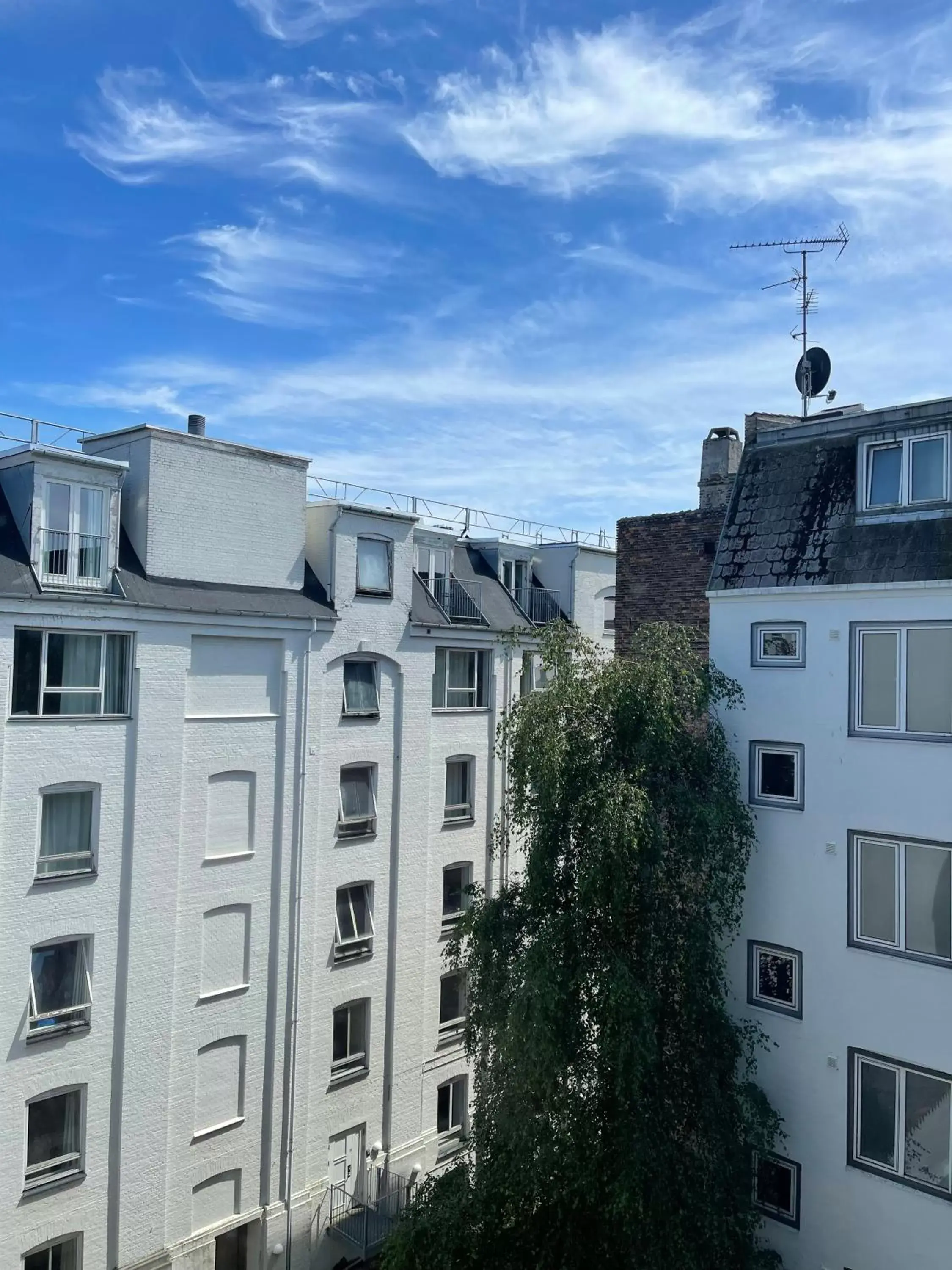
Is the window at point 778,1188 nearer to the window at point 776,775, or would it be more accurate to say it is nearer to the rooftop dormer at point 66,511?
the window at point 776,775

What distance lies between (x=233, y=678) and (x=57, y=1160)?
36.7ft

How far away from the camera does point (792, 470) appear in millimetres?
18391

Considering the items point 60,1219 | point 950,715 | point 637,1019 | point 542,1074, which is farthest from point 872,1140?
point 60,1219

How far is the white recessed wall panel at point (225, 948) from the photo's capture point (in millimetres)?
23094

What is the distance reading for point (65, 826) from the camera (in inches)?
808

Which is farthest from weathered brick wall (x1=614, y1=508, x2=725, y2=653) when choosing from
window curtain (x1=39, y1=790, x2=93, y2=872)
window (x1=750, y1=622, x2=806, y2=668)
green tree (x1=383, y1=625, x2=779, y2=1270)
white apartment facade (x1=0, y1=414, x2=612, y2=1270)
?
window curtain (x1=39, y1=790, x2=93, y2=872)

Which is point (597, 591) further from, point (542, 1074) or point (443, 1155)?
point (542, 1074)

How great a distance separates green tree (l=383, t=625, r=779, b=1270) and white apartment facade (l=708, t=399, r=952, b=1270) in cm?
82

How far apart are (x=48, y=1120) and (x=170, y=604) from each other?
452 inches

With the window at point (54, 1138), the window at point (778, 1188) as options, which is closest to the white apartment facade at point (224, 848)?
the window at point (54, 1138)

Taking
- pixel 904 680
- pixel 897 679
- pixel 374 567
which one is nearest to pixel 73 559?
pixel 374 567

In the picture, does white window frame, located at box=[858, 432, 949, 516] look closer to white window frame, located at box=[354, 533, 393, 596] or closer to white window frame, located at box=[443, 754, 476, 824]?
white window frame, located at box=[354, 533, 393, 596]

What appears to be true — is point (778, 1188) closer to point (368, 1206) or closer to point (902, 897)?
point (902, 897)

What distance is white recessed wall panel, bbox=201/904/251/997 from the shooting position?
23.1m
